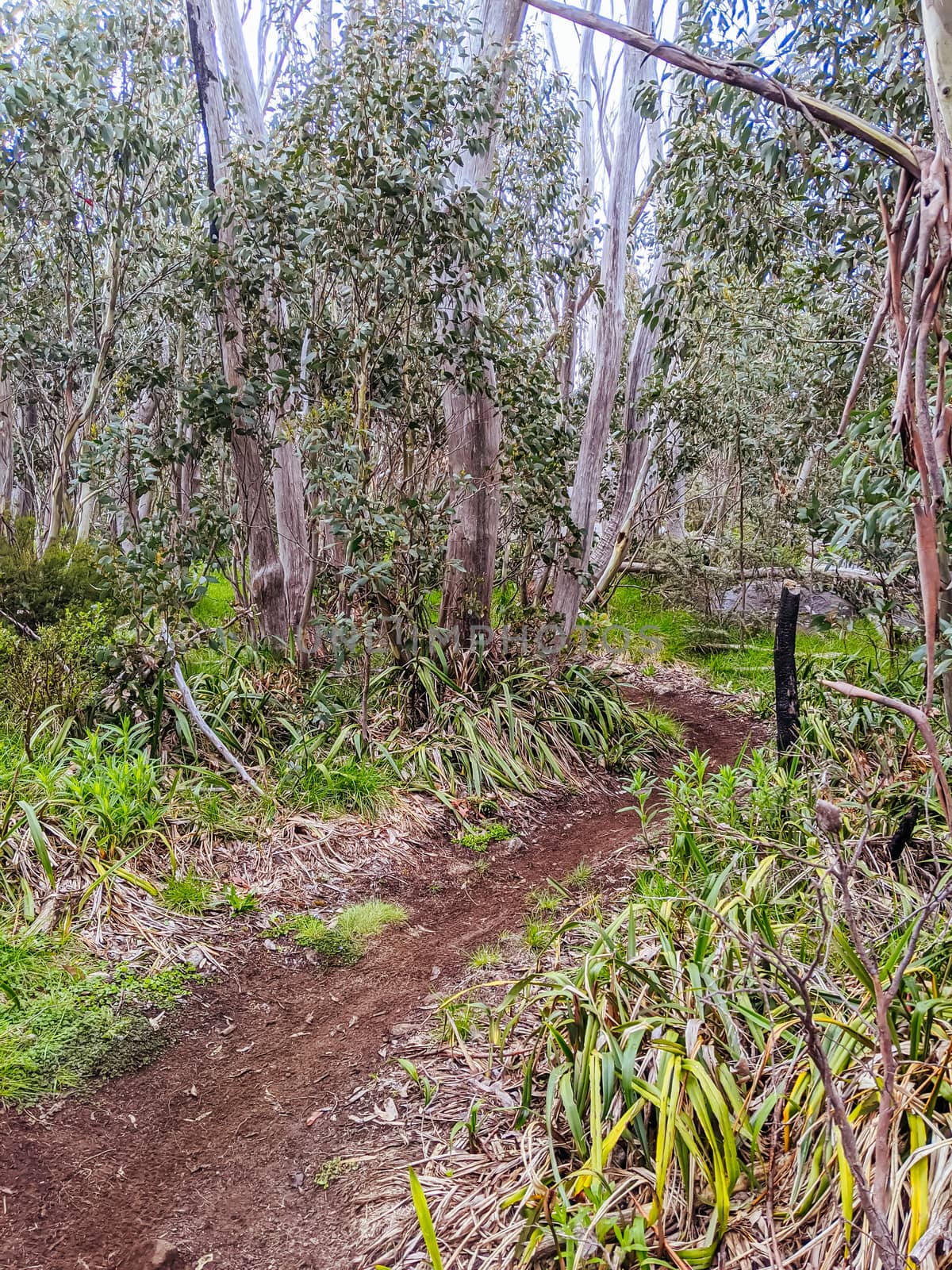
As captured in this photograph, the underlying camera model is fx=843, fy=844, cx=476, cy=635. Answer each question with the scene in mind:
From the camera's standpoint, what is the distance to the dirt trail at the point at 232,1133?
93.3 inches

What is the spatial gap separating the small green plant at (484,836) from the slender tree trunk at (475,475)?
1.86 m

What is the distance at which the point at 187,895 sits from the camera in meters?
A: 4.13

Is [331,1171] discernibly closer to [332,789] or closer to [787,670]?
[332,789]

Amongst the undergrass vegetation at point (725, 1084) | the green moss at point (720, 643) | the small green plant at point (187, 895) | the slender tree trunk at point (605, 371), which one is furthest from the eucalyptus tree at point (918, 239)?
the green moss at point (720, 643)

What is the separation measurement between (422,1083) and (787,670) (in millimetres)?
3190

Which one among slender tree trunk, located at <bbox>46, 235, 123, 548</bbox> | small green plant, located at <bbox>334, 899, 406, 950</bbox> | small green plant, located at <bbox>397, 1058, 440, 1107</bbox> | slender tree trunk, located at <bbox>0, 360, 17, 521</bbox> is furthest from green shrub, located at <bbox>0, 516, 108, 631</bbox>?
slender tree trunk, located at <bbox>0, 360, 17, 521</bbox>

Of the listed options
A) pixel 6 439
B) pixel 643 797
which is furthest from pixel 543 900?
pixel 6 439

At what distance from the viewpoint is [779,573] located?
1138 centimetres

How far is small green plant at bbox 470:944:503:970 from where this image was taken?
3.82 metres

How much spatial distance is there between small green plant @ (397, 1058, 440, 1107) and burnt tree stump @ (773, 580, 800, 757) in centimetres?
290

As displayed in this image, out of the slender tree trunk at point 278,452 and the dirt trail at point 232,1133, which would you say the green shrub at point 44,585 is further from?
the dirt trail at point 232,1133

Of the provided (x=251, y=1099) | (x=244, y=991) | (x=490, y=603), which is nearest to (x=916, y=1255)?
(x=251, y=1099)

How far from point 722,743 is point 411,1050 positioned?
4576 mm

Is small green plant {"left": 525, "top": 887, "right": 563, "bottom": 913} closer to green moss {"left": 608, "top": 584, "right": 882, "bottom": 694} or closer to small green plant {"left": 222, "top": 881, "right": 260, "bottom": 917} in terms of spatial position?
small green plant {"left": 222, "top": 881, "right": 260, "bottom": 917}
